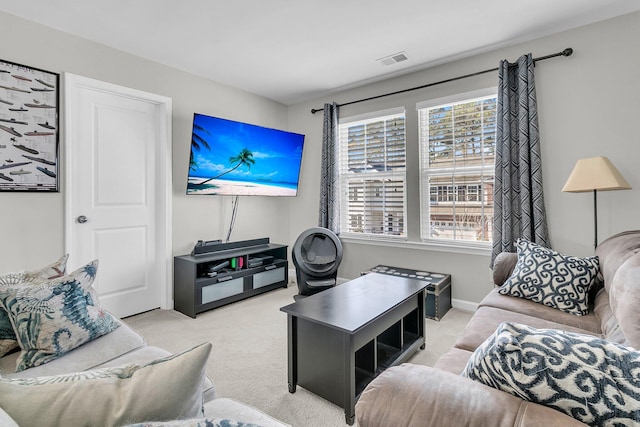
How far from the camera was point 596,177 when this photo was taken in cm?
219

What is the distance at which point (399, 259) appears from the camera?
365 cm

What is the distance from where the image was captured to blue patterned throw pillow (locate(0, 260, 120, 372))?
1302 mm

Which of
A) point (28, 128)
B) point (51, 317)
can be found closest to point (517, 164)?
point (51, 317)

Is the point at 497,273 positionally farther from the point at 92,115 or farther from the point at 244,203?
the point at 92,115

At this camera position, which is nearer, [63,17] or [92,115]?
[63,17]

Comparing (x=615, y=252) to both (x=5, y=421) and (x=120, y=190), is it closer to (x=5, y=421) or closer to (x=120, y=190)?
(x=5, y=421)

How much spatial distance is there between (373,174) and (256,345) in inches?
92.0

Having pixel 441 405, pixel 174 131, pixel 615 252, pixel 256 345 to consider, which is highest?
pixel 174 131

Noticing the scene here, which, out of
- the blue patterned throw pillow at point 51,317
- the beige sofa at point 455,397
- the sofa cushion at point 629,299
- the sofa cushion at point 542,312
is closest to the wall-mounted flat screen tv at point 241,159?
the blue patterned throw pillow at point 51,317

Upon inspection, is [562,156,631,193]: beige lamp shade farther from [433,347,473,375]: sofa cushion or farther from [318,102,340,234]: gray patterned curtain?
[318,102,340,234]: gray patterned curtain

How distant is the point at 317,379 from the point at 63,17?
3138mm

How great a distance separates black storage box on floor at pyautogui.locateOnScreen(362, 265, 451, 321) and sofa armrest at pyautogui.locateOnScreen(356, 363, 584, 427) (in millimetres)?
2002

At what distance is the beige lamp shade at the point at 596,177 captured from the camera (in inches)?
84.5

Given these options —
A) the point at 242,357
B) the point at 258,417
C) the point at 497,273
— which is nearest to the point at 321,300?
the point at 242,357
